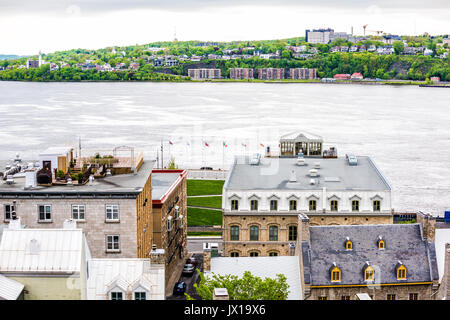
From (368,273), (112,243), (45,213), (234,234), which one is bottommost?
(234,234)

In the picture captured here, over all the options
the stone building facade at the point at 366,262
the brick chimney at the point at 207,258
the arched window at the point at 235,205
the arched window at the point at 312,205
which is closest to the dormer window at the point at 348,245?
the stone building facade at the point at 366,262

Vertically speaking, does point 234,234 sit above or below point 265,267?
below

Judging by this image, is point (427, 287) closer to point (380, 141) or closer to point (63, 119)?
point (380, 141)

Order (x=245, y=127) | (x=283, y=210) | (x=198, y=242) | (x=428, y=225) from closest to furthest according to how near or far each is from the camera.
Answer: (x=428, y=225)
(x=283, y=210)
(x=198, y=242)
(x=245, y=127)

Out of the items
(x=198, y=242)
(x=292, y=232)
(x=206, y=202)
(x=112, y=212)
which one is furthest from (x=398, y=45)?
(x=112, y=212)

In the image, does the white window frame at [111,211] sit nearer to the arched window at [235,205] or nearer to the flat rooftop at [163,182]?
the flat rooftop at [163,182]

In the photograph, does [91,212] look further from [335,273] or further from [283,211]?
[283,211]

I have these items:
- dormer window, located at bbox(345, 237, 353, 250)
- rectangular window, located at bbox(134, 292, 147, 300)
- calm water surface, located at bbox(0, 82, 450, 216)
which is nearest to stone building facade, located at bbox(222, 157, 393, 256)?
dormer window, located at bbox(345, 237, 353, 250)

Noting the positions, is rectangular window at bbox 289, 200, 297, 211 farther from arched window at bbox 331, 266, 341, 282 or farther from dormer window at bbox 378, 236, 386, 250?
arched window at bbox 331, 266, 341, 282

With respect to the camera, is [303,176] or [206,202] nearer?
[303,176]
